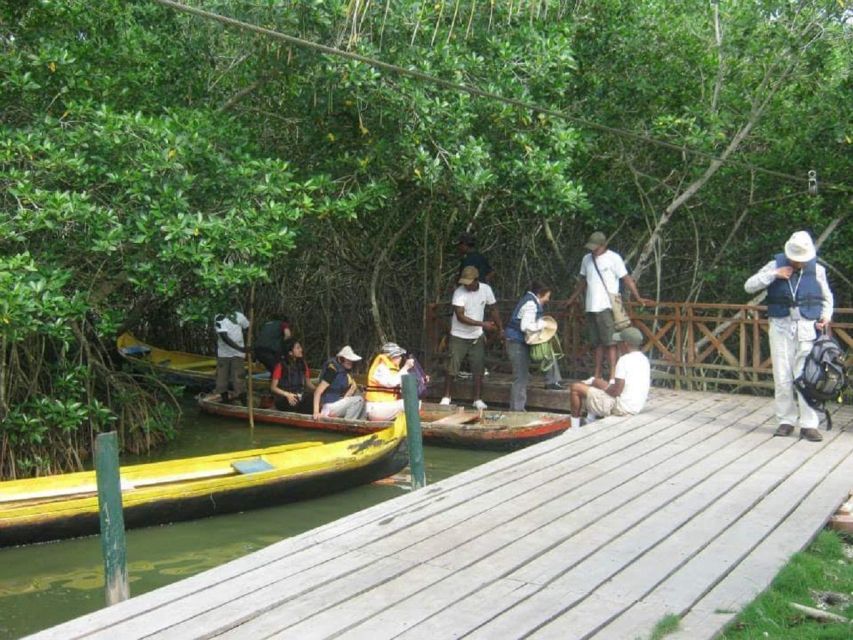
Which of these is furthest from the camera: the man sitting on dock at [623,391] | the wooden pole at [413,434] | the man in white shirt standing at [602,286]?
the man in white shirt standing at [602,286]

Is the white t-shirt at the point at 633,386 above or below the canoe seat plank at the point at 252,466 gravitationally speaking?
above

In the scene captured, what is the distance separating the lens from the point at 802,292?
25.6 ft

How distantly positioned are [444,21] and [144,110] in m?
3.00

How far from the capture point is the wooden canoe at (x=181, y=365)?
14922 mm

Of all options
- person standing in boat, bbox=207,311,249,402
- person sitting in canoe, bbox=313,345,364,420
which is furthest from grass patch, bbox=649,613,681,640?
person standing in boat, bbox=207,311,249,402

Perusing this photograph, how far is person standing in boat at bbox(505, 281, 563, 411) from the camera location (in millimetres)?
10727

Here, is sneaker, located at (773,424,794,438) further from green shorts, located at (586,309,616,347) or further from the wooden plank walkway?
green shorts, located at (586,309,616,347)

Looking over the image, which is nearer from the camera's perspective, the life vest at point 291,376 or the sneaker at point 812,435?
the sneaker at point 812,435

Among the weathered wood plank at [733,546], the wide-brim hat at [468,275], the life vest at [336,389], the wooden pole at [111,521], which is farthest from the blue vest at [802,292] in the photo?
the wooden pole at [111,521]

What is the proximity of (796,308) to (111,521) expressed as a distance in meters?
5.18

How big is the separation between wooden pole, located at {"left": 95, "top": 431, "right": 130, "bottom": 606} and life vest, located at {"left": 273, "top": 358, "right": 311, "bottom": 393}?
22.7ft

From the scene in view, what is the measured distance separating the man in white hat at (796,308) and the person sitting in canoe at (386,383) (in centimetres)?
386

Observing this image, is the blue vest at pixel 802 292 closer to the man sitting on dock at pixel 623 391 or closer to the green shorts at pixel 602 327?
the man sitting on dock at pixel 623 391

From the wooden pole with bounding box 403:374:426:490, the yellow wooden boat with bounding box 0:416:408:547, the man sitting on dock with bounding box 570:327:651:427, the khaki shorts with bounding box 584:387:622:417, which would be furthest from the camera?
the khaki shorts with bounding box 584:387:622:417
